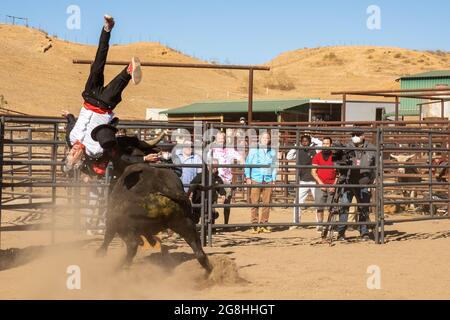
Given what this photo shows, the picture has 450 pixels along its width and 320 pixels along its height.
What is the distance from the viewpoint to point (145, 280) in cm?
652

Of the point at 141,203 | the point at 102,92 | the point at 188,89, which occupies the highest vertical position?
the point at 188,89

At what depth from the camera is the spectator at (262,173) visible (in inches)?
420

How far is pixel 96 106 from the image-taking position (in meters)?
6.03

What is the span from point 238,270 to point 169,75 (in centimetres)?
5074

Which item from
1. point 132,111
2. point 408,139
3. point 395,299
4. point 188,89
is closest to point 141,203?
point 395,299

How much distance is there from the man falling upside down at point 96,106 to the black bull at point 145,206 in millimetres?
397

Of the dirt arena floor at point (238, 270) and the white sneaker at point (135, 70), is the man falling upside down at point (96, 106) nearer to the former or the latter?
the white sneaker at point (135, 70)

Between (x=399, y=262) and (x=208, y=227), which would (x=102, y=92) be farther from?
(x=399, y=262)

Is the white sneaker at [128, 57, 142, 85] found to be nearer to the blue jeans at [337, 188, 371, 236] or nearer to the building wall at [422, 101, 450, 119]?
the blue jeans at [337, 188, 371, 236]

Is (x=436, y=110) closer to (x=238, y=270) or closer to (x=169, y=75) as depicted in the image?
(x=238, y=270)

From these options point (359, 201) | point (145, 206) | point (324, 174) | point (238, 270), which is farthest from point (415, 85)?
point (145, 206)

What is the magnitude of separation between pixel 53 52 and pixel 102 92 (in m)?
49.2

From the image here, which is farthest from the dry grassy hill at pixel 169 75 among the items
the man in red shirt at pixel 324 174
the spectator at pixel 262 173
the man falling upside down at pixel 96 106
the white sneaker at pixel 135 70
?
the white sneaker at pixel 135 70

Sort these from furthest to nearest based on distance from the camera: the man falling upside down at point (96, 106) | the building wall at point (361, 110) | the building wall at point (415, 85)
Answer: the building wall at point (415, 85), the building wall at point (361, 110), the man falling upside down at point (96, 106)
